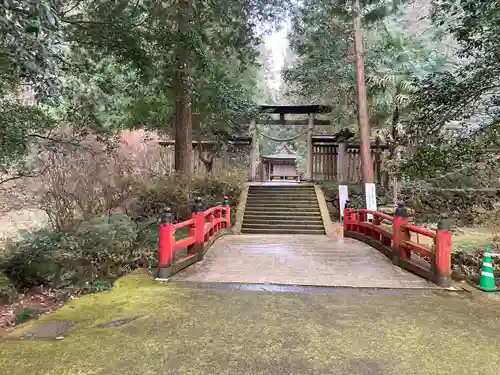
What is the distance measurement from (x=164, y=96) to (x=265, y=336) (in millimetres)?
11026

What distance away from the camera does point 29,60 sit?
2.94 meters

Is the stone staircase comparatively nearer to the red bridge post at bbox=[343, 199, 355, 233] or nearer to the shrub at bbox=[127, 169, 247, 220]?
the red bridge post at bbox=[343, 199, 355, 233]

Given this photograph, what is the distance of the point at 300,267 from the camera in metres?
5.66

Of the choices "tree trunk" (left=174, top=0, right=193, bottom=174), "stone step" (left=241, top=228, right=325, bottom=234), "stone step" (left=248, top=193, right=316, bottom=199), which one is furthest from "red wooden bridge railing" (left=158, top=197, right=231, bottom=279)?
"stone step" (left=248, top=193, right=316, bottom=199)

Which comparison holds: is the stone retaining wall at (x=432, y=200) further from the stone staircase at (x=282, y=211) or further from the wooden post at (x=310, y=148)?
the wooden post at (x=310, y=148)

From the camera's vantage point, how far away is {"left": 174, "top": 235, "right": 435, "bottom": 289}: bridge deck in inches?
189

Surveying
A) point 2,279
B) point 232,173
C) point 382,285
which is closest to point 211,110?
point 232,173

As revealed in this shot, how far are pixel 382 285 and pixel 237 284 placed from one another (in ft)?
6.33

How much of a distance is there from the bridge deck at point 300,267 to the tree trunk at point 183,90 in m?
3.91

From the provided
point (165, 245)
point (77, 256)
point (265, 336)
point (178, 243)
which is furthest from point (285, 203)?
point (265, 336)

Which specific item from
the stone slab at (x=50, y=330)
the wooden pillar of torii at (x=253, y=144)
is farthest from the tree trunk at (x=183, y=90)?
the stone slab at (x=50, y=330)

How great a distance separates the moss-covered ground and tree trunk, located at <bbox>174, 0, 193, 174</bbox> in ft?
16.9

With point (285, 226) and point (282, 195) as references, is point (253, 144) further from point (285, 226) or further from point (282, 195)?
point (285, 226)

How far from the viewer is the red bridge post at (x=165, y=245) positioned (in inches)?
191
